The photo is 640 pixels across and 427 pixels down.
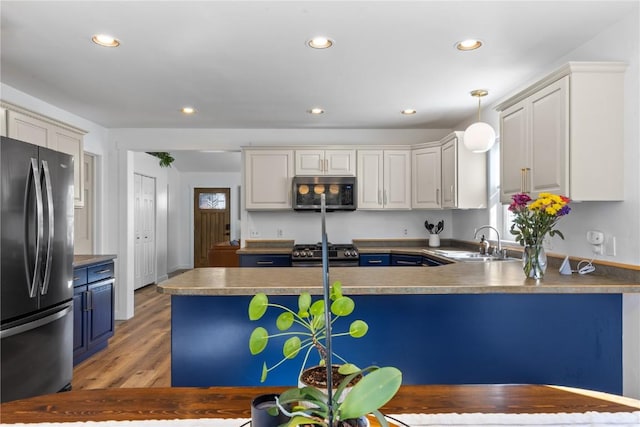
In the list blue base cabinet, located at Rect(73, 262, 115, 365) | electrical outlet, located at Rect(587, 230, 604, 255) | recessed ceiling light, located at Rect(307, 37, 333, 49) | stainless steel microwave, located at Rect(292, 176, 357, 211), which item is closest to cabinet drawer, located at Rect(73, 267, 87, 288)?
blue base cabinet, located at Rect(73, 262, 115, 365)

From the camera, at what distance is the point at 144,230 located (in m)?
7.04

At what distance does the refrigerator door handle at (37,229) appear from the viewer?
2.45 m

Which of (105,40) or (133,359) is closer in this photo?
(105,40)

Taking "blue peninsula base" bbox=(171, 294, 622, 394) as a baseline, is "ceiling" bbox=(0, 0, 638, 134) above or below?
above

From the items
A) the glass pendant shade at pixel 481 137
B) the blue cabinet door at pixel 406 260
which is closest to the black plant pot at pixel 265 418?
the glass pendant shade at pixel 481 137

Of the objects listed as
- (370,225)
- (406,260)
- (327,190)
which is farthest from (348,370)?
(370,225)

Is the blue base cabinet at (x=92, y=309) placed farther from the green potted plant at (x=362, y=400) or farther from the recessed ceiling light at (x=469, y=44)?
the green potted plant at (x=362, y=400)

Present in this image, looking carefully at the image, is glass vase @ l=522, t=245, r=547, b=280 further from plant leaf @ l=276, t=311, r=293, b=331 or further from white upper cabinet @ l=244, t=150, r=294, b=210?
white upper cabinet @ l=244, t=150, r=294, b=210

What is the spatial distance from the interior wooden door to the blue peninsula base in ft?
24.1

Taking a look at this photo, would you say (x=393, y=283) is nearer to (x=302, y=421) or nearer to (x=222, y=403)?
(x=222, y=403)

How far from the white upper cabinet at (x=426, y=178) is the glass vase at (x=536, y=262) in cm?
224

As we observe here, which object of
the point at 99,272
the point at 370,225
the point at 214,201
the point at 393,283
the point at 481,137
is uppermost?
the point at 481,137

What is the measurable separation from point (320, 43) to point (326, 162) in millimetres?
2276

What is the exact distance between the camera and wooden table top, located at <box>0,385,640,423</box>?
0.94 metres
